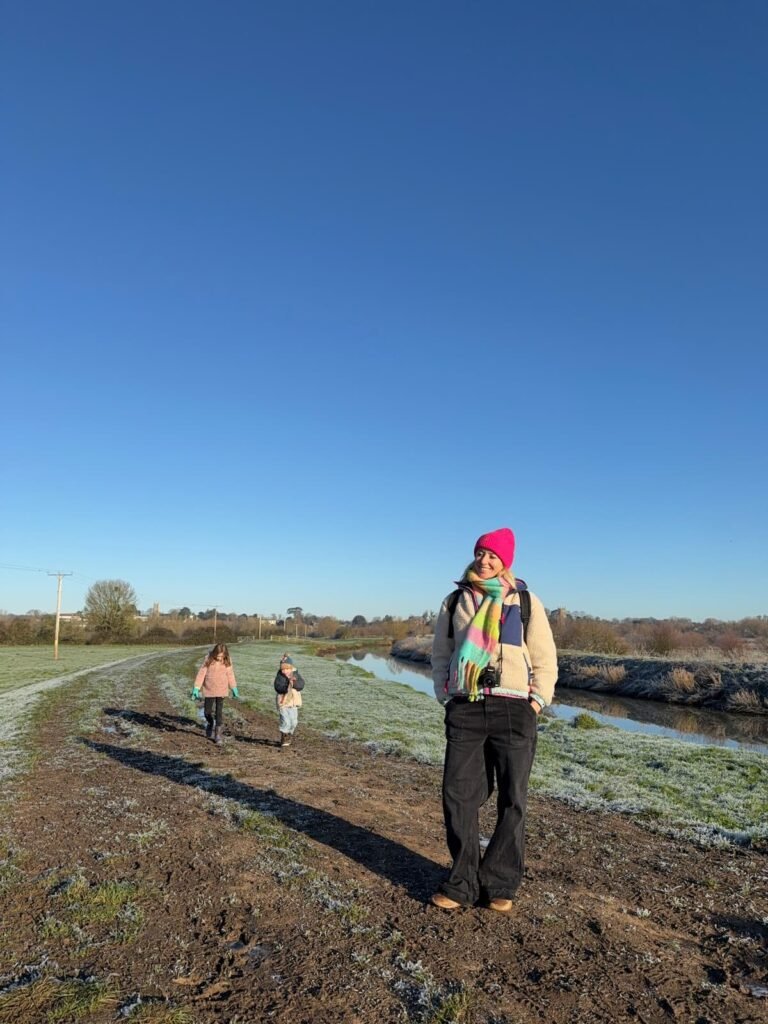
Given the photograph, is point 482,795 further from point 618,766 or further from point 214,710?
point 214,710

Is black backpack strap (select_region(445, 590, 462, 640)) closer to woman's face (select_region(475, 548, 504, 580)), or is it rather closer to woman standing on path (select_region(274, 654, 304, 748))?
woman's face (select_region(475, 548, 504, 580))

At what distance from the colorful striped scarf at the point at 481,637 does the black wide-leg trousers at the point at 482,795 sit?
6.5 inches

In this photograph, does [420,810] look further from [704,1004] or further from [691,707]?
[691,707]

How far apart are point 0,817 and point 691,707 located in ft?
99.8

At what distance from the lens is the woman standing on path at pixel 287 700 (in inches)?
465

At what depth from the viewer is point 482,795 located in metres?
4.52

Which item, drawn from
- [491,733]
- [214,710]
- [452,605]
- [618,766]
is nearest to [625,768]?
[618,766]

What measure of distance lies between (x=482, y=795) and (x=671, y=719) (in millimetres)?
24857

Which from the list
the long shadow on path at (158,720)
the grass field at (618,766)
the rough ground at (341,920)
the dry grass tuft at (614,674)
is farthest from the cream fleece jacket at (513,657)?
the dry grass tuft at (614,674)

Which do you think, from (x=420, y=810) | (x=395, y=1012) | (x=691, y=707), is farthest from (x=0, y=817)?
(x=691, y=707)

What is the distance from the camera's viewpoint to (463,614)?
Answer: 15.2 ft

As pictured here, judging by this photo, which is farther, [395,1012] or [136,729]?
[136,729]

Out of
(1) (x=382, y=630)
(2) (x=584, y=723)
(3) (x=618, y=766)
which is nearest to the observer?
(3) (x=618, y=766)

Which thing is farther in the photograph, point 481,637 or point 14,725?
point 14,725
